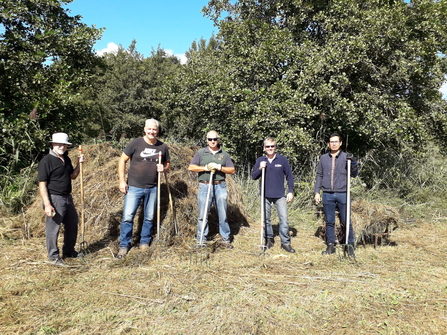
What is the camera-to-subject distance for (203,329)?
9.09 ft

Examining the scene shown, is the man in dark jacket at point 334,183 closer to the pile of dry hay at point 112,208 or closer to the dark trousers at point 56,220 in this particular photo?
the pile of dry hay at point 112,208

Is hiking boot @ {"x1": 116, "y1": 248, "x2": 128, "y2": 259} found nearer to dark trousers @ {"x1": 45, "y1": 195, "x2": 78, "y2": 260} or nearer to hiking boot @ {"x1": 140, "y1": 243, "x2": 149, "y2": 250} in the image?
hiking boot @ {"x1": 140, "y1": 243, "x2": 149, "y2": 250}

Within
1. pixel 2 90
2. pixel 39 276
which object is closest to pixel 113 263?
pixel 39 276

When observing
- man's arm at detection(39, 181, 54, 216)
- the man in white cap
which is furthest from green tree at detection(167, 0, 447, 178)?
man's arm at detection(39, 181, 54, 216)

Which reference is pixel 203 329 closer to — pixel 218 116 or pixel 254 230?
pixel 254 230

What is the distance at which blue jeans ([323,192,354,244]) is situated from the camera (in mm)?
4645

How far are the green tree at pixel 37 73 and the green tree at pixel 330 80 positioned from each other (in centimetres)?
327

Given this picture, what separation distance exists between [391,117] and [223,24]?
590cm

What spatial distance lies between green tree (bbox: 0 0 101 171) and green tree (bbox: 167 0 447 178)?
3270 millimetres

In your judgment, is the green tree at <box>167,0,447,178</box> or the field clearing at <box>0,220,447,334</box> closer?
the field clearing at <box>0,220,447,334</box>

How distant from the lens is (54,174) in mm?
3943

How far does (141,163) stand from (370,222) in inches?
144

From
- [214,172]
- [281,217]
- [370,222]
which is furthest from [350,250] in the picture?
[214,172]

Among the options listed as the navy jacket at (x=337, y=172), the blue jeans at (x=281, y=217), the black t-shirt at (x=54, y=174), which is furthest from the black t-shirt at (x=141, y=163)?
the navy jacket at (x=337, y=172)
